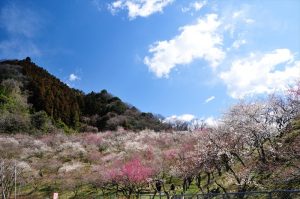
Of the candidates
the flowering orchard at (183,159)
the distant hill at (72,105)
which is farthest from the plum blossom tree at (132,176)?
the distant hill at (72,105)

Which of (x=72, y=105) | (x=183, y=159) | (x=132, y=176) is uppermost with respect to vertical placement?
(x=72, y=105)

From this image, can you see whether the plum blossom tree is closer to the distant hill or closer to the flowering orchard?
the flowering orchard

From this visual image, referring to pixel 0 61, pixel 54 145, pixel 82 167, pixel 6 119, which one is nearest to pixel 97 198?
pixel 82 167

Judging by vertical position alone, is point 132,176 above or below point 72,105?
below

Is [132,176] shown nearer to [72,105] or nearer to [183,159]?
[183,159]

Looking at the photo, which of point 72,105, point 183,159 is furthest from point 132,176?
point 72,105

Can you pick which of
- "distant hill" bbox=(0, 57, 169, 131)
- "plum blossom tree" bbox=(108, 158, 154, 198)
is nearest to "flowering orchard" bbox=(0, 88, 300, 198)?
"plum blossom tree" bbox=(108, 158, 154, 198)

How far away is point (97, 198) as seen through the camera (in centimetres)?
3884

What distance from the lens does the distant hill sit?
256 ft

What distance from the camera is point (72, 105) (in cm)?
8350

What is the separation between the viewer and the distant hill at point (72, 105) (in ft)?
256

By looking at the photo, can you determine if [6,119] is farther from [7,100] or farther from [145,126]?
[145,126]

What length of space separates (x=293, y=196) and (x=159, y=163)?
24.3 m

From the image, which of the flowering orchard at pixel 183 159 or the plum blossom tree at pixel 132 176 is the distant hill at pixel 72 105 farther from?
the plum blossom tree at pixel 132 176
